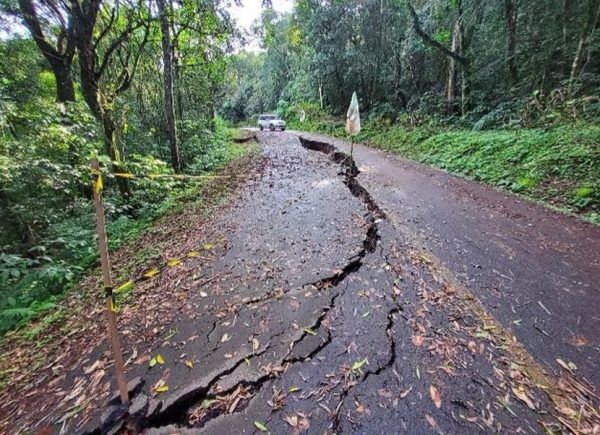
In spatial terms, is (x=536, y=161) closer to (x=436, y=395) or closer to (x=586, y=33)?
(x=586, y=33)

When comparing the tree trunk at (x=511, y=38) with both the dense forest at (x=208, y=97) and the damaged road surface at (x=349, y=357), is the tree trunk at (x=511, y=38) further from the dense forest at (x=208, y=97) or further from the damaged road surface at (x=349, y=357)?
the damaged road surface at (x=349, y=357)

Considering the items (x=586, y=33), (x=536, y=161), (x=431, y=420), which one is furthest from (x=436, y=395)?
(x=586, y=33)

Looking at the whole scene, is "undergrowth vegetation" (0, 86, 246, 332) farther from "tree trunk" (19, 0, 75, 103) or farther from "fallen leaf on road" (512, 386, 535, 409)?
"fallen leaf on road" (512, 386, 535, 409)

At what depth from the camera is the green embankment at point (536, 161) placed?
5.37m

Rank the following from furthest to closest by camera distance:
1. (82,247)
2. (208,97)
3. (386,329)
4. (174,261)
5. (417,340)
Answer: (208,97), (82,247), (174,261), (386,329), (417,340)

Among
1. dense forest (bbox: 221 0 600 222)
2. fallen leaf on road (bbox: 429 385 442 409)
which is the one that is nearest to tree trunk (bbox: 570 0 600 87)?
dense forest (bbox: 221 0 600 222)

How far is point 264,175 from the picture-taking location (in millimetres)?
8891

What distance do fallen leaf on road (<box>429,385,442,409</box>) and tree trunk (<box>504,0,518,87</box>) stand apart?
529 inches

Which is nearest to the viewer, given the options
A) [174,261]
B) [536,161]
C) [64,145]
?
[174,261]

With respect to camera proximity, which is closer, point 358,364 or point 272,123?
point 358,364

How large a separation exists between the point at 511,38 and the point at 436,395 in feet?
45.4

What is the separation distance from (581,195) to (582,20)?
8609 millimetres

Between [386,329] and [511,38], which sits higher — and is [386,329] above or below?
below

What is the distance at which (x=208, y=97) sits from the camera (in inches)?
669
